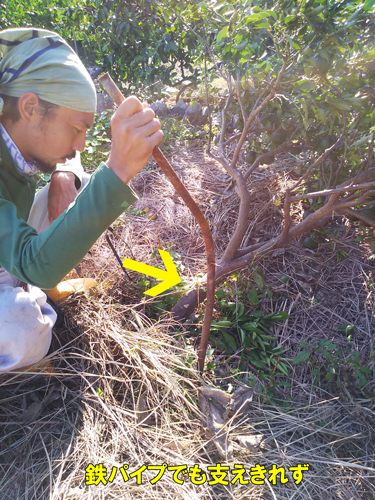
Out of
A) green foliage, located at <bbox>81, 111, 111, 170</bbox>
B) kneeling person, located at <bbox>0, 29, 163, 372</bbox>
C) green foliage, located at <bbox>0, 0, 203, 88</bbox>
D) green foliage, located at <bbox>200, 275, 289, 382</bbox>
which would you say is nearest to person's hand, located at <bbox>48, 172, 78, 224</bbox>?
kneeling person, located at <bbox>0, 29, 163, 372</bbox>

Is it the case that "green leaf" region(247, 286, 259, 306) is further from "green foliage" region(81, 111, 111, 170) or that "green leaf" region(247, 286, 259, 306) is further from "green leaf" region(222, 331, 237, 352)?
"green foliage" region(81, 111, 111, 170)

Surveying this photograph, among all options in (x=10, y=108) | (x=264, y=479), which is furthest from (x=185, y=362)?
(x=10, y=108)

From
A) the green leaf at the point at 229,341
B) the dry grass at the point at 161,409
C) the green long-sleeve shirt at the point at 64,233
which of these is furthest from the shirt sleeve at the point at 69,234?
the green leaf at the point at 229,341

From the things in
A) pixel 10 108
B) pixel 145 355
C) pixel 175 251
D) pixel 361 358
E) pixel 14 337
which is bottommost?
pixel 361 358

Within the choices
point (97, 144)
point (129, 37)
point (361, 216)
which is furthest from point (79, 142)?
point (129, 37)

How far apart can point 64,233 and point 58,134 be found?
54cm

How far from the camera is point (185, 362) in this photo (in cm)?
183

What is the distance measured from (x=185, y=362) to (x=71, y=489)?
28.8 inches

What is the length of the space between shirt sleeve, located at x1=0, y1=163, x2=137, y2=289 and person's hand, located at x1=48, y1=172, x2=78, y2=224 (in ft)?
A: 2.42

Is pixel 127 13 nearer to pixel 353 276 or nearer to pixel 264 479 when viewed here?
pixel 353 276

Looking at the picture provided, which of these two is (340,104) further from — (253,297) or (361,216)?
(253,297)

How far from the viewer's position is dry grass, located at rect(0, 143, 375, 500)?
144 cm

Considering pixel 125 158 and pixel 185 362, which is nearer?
pixel 125 158

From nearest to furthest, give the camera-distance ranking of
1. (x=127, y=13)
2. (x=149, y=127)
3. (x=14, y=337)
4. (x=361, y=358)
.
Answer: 1. (x=149, y=127)
2. (x=14, y=337)
3. (x=361, y=358)
4. (x=127, y=13)
